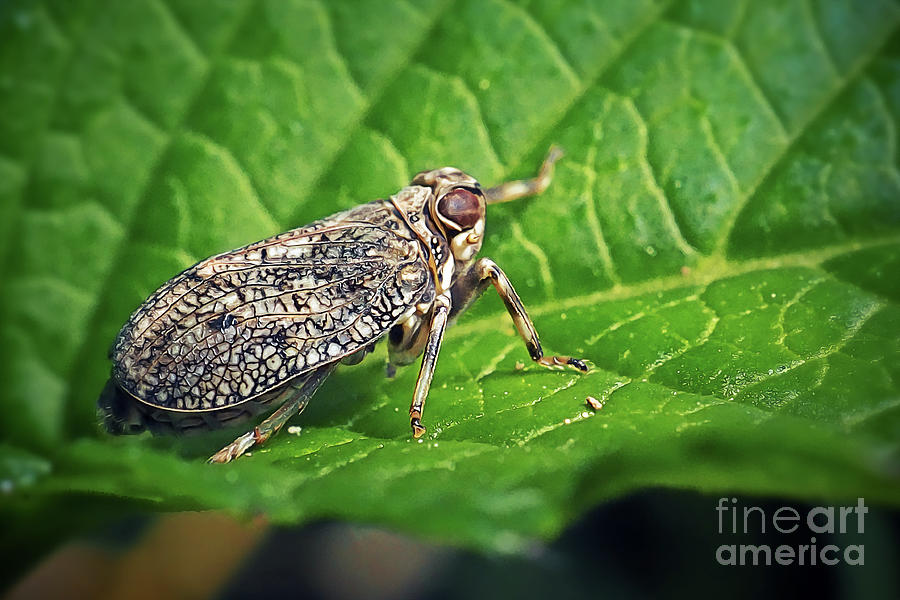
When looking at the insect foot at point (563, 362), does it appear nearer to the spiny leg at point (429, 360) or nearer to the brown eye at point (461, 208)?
the spiny leg at point (429, 360)

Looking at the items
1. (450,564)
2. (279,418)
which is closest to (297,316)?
(279,418)

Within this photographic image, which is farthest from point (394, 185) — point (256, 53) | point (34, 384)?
point (34, 384)

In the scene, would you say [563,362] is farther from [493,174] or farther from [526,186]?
[493,174]

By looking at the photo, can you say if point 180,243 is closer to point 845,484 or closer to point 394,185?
point 394,185

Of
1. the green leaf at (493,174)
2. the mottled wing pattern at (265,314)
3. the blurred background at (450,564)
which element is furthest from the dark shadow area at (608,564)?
the mottled wing pattern at (265,314)

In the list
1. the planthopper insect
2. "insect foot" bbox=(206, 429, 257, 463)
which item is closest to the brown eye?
the planthopper insect

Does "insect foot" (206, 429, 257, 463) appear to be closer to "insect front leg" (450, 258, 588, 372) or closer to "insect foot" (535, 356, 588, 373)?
"insect front leg" (450, 258, 588, 372)
